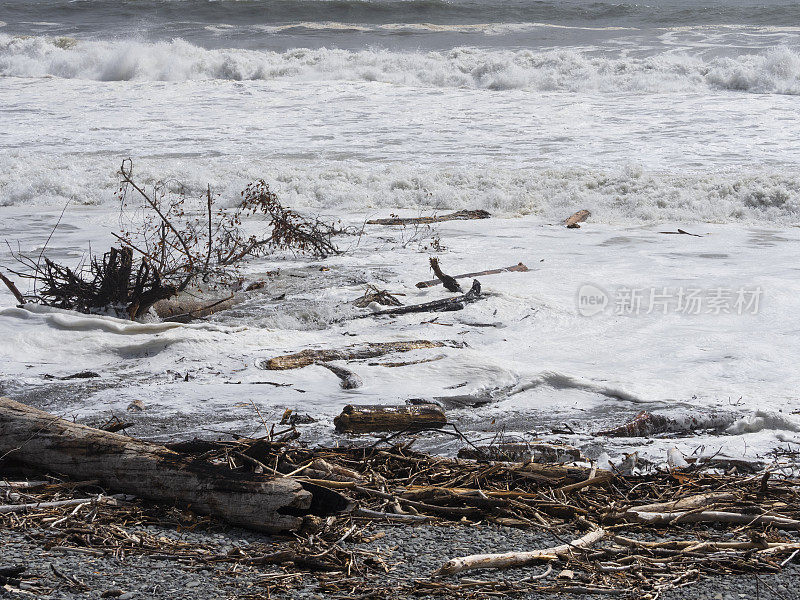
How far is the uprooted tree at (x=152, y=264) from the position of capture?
5.54 meters

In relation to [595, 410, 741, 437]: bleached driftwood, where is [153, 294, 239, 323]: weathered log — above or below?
above

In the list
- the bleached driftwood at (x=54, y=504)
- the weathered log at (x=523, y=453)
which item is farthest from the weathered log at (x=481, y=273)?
the bleached driftwood at (x=54, y=504)

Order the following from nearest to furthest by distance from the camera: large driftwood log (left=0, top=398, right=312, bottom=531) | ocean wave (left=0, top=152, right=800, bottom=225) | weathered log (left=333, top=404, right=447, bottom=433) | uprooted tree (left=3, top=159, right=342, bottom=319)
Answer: large driftwood log (left=0, top=398, right=312, bottom=531) < weathered log (left=333, top=404, right=447, bottom=433) < uprooted tree (left=3, top=159, right=342, bottom=319) < ocean wave (left=0, top=152, right=800, bottom=225)

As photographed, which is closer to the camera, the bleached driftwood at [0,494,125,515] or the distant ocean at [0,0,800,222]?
the bleached driftwood at [0,494,125,515]

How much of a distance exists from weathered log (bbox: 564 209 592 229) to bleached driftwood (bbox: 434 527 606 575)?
6215mm

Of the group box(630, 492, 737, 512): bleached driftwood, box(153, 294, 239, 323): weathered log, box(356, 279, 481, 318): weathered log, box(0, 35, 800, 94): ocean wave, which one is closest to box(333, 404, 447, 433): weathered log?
box(630, 492, 737, 512): bleached driftwood

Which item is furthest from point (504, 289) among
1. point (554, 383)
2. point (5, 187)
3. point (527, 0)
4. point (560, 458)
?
point (527, 0)

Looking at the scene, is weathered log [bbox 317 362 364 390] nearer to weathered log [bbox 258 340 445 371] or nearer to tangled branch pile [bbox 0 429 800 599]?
weathered log [bbox 258 340 445 371]

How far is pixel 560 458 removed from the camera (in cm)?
341

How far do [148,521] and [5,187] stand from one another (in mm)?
8243

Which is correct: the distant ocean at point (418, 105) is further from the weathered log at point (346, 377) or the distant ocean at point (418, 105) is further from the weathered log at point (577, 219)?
the weathered log at point (346, 377)

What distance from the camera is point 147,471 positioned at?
9.22 ft

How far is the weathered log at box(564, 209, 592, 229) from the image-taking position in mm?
8484

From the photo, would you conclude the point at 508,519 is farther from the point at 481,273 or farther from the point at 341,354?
the point at 481,273
